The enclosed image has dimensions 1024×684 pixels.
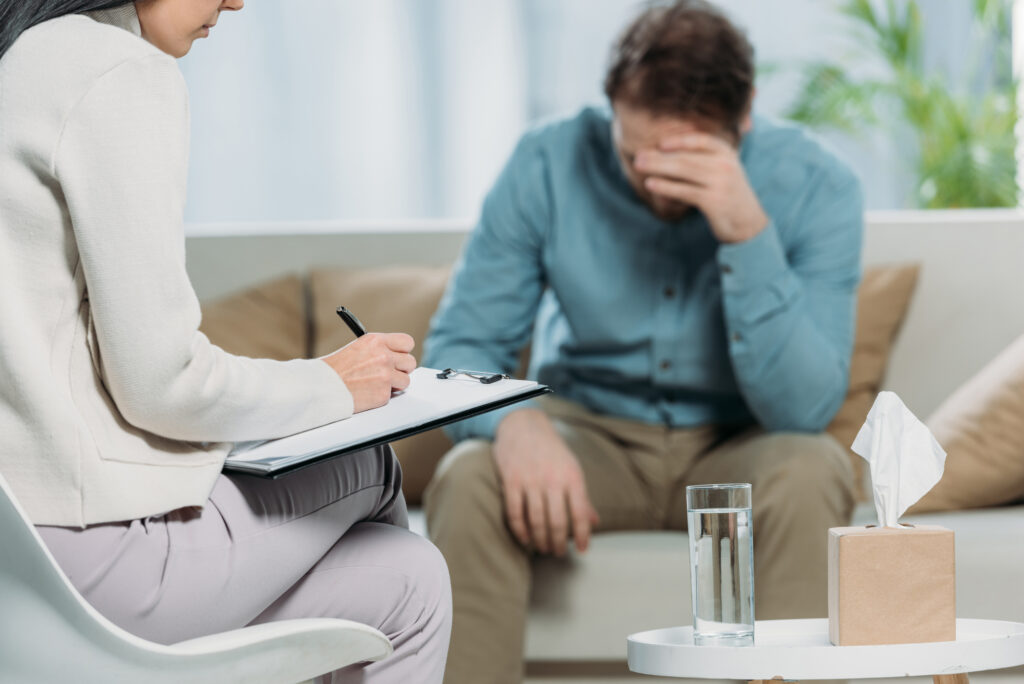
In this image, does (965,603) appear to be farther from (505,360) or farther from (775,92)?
(775,92)

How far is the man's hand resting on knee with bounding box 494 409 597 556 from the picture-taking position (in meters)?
1.50

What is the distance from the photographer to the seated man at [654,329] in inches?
59.0

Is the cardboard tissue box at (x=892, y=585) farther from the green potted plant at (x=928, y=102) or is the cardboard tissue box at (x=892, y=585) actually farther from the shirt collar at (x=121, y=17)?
the green potted plant at (x=928, y=102)

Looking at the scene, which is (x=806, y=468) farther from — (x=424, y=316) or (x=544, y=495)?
(x=424, y=316)

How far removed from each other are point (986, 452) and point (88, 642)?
1.38m

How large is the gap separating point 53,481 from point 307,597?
256 mm

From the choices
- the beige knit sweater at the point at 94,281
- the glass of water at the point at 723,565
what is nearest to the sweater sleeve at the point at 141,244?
the beige knit sweater at the point at 94,281

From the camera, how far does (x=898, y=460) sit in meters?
0.98

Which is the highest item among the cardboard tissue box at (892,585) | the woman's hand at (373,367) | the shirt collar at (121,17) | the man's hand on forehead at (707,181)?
the shirt collar at (121,17)

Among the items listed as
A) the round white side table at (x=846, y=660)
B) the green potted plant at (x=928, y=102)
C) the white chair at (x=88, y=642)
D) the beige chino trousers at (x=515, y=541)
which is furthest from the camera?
the green potted plant at (x=928, y=102)

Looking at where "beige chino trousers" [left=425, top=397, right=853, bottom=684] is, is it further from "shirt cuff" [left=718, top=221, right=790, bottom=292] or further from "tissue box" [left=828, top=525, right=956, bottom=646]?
"tissue box" [left=828, top=525, right=956, bottom=646]

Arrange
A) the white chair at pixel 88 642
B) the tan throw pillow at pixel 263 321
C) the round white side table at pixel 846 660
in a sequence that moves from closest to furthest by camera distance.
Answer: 1. the white chair at pixel 88 642
2. the round white side table at pixel 846 660
3. the tan throw pillow at pixel 263 321

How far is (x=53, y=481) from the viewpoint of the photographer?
825 millimetres

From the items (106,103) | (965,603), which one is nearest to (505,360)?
(965,603)
